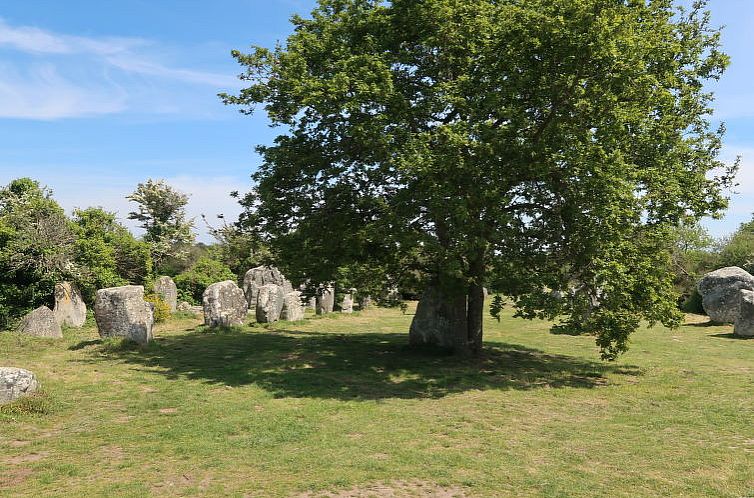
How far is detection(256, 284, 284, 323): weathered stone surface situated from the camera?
84.6 ft

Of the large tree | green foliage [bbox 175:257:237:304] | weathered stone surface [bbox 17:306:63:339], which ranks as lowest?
weathered stone surface [bbox 17:306:63:339]

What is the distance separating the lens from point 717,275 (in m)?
28.5

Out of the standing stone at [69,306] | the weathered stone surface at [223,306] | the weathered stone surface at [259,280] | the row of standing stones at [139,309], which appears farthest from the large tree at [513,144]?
the weathered stone surface at [259,280]

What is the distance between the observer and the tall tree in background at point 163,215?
1524 inches

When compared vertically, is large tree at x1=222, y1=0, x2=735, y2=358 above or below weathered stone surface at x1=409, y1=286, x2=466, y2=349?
above

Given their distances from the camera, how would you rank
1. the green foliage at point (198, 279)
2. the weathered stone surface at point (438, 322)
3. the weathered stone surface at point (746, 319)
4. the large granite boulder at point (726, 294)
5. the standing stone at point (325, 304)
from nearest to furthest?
the weathered stone surface at point (438, 322)
the weathered stone surface at point (746, 319)
the large granite boulder at point (726, 294)
the standing stone at point (325, 304)
the green foliage at point (198, 279)

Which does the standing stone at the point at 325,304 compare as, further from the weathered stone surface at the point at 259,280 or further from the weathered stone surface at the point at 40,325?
the weathered stone surface at the point at 40,325

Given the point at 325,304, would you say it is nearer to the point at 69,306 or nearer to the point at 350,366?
the point at 69,306

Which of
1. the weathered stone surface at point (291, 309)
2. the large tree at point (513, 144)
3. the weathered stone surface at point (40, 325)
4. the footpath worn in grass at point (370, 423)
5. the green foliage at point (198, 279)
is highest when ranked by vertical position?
the large tree at point (513, 144)

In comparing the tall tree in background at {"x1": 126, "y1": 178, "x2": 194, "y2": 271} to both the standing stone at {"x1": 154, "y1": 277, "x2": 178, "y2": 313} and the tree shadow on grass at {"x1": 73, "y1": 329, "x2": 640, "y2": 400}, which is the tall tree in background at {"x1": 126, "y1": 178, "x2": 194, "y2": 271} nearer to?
the standing stone at {"x1": 154, "y1": 277, "x2": 178, "y2": 313}

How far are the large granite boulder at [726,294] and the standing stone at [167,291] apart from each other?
26053mm

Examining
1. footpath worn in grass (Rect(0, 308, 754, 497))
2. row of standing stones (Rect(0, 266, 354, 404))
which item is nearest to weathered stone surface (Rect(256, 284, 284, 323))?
row of standing stones (Rect(0, 266, 354, 404))

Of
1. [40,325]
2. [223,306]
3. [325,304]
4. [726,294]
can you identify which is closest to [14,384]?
[40,325]

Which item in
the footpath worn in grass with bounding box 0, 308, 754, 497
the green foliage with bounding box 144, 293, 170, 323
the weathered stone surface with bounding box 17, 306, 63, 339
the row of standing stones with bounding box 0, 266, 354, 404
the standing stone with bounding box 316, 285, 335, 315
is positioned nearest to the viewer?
the footpath worn in grass with bounding box 0, 308, 754, 497
